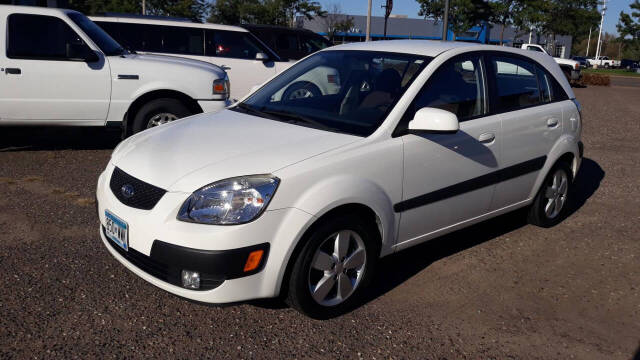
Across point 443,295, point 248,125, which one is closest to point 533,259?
point 443,295

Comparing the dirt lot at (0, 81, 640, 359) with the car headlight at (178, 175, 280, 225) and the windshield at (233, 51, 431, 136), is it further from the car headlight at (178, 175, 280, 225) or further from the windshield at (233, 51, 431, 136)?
the windshield at (233, 51, 431, 136)

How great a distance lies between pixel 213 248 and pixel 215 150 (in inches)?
26.7

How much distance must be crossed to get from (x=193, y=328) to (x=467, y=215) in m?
2.10

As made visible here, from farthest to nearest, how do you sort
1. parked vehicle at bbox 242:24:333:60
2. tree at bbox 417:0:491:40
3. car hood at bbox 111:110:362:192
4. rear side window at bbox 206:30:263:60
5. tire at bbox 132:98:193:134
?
tree at bbox 417:0:491:40, parked vehicle at bbox 242:24:333:60, rear side window at bbox 206:30:263:60, tire at bbox 132:98:193:134, car hood at bbox 111:110:362:192

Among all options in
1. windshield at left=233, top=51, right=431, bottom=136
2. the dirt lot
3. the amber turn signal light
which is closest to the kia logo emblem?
the dirt lot

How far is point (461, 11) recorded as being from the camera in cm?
3562

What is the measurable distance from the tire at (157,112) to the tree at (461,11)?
31.0 meters

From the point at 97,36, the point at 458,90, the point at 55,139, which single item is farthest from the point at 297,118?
the point at 55,139

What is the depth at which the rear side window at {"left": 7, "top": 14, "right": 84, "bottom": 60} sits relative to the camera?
6867 millimetres

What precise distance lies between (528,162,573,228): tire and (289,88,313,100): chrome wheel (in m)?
2.24

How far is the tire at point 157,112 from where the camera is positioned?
7.28 m

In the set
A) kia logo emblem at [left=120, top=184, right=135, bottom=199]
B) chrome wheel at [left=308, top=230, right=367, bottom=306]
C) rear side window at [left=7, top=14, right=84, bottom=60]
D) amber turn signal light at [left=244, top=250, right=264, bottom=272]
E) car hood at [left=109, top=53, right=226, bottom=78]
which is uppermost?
rear side window at [left=7, top=14, right=84, bottom=60]

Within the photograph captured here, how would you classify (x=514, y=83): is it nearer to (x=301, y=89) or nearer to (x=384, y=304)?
(x=301, y=89)

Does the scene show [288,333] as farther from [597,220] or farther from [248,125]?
[597,220]
